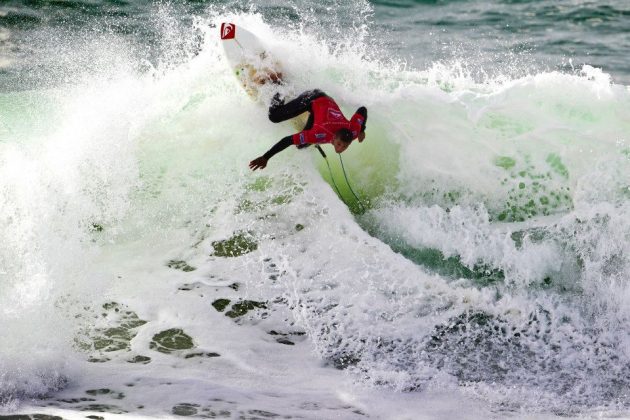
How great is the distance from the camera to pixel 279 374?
554cm

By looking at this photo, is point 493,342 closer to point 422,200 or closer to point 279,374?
point 279,374

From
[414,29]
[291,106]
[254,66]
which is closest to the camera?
[291,106]

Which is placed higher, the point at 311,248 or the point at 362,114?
the point at 362,114

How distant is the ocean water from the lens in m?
5.34

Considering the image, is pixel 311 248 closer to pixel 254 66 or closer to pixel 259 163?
pixel 259 163

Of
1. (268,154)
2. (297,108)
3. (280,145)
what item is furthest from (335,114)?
(268,154)

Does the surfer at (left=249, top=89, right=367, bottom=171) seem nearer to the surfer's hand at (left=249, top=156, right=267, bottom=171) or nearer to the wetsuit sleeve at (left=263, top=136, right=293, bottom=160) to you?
the wetsuit sleeve at (left=263, top=136, right=293, bottom=160)

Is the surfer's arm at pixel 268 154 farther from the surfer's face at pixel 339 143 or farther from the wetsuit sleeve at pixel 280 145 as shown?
the surfer's face at pixel 339 143

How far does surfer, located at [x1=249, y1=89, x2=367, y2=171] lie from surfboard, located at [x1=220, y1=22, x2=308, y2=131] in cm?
20

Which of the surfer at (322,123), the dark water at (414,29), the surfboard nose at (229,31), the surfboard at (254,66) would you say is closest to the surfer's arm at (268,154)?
the surfer at (322,123)

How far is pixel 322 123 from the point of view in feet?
24.6

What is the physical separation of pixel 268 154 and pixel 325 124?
687 millimetres

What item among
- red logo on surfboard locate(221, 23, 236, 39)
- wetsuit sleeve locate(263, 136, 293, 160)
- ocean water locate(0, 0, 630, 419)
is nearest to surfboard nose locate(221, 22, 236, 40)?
red logo on surfboard locate(221, 23, 236, 39)

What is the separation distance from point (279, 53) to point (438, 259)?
9.43 feet
